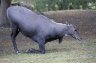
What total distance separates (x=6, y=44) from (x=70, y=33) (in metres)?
3.35

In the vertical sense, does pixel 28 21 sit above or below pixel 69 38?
above

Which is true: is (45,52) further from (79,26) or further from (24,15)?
(79,26)

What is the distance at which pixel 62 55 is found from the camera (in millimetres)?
11477

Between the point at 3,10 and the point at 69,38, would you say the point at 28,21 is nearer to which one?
the point at 69,38

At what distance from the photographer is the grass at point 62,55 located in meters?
10.6

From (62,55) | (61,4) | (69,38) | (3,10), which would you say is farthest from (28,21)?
(61,4)

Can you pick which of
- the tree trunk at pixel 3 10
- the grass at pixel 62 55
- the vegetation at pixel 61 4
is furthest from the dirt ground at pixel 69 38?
the vegetation at pixel 61 4

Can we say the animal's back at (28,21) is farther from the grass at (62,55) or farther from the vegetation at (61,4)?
the vegetation at (61,4)

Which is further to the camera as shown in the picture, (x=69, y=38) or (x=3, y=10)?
(x=3, y=10)

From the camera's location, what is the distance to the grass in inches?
417

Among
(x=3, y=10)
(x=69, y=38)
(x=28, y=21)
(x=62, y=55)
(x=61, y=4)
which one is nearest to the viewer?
(x=62, y=55)

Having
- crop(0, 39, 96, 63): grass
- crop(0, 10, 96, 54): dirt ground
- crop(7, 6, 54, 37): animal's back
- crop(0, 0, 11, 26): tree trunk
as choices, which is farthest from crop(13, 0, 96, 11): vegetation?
crop(7, 6, 54, 37): animal's back

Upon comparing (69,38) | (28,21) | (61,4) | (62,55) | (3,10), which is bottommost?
(61,4)

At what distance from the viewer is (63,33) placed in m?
12.5
